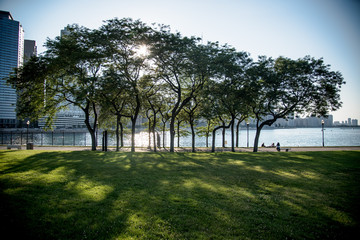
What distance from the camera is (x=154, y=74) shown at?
87.2 feet

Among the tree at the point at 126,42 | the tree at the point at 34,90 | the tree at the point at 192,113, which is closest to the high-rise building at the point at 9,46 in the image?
the tree at the point at 34,90

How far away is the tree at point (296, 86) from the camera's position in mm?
26000

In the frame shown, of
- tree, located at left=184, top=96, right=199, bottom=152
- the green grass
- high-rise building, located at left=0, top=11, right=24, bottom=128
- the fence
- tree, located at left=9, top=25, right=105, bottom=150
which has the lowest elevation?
the fence

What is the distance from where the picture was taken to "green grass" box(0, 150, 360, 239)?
17.1 ft

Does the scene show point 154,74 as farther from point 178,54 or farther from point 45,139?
point 45,139

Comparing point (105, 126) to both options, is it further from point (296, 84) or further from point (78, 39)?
point (296, 84)

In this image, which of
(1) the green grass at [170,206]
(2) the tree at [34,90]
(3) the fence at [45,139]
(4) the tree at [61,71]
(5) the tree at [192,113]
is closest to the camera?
(1) the green grass at [170,206]

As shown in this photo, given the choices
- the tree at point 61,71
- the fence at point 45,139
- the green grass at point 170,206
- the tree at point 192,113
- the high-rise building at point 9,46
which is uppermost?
the high-rise building at point 9,46

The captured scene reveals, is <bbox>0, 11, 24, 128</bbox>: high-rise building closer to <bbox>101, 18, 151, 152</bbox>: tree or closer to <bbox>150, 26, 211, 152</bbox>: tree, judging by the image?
<bbox>101, 18, 151, 152</bbox>: tree

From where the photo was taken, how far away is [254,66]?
87.9 ft

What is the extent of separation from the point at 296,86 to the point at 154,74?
66.7ft

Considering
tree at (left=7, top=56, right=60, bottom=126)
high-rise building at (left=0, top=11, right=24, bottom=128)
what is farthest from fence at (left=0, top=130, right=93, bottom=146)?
tree at (left=7, top=56, right=60, bottom=126)

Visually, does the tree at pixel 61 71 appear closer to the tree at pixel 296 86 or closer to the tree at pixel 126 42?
the tree at pixel 126 42

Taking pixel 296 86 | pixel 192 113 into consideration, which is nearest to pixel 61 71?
pixel 192 113
